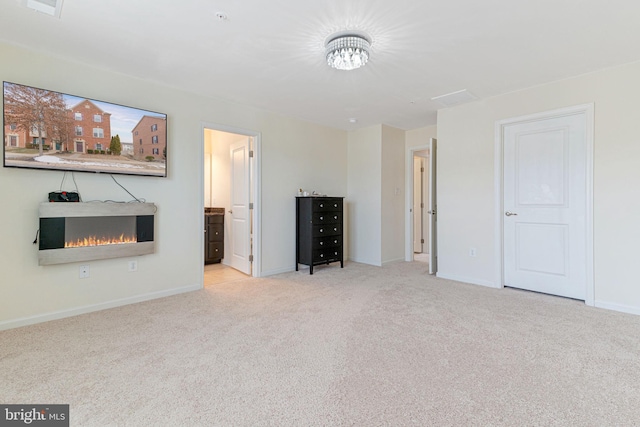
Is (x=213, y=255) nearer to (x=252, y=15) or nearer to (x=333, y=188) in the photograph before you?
(x=333, y=188)

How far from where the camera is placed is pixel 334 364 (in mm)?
1979

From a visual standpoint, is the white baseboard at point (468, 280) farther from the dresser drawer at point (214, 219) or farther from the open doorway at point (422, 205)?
the dresser drawer at point (214, 219)

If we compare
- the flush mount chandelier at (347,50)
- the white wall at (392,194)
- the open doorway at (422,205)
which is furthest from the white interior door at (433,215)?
the flush mount chandelier at (347,50)

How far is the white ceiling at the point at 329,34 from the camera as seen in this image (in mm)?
2090

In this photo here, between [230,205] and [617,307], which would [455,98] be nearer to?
[617,307]

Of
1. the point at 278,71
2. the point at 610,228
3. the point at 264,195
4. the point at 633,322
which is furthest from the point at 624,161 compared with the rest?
the point at 264,195

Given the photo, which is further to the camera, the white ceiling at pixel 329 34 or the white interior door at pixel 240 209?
the white interior door at pixel 240 209

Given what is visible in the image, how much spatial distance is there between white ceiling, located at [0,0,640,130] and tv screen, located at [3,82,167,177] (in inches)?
16.8

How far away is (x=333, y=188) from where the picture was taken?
17.8 feet

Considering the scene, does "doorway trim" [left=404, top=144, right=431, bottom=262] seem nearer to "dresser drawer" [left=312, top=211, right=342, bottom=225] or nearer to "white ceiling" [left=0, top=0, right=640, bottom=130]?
"dresser drawer" [left=312, top=211, right=342, bottom=225]

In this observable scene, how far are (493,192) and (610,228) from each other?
45.2 inches

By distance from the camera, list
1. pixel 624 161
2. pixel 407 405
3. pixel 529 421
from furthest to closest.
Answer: pixel 624 161 → pixel 407 405 → pixel 529 421

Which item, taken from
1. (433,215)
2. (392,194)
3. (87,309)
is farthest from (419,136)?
(87,309)

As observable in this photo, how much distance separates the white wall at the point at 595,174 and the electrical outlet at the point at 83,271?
14.1 ft
